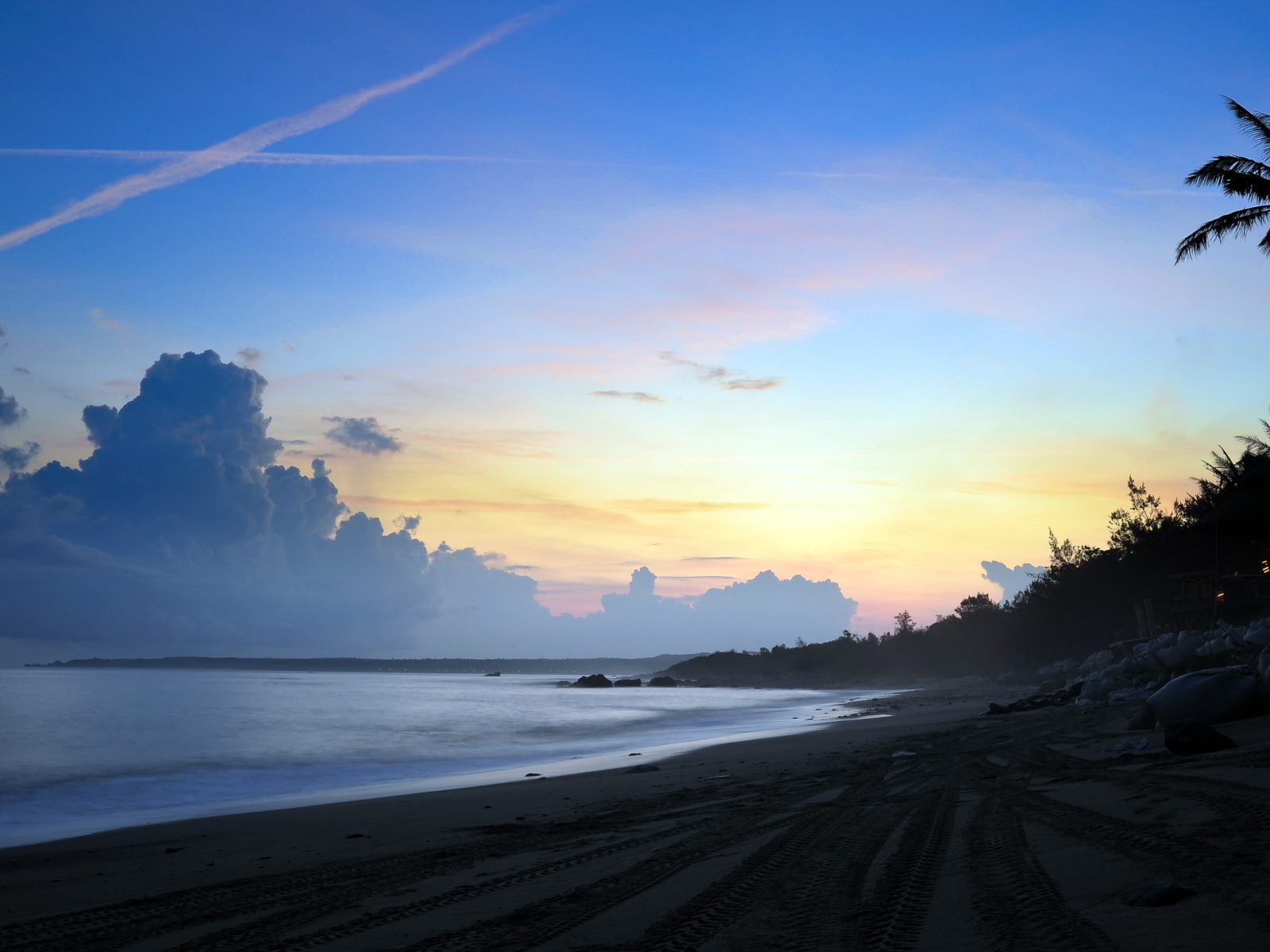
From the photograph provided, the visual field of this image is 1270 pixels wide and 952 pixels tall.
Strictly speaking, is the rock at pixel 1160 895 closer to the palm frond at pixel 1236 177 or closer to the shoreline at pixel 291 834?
the shoreline at pixel 291 834

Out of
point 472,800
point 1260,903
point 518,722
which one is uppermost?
point 1260,903

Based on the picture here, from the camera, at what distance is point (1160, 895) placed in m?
4.29

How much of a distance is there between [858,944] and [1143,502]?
72.2 meters

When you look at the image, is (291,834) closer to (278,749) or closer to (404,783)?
(404,783)

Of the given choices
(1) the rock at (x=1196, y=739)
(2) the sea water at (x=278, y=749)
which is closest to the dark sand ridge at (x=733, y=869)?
(1) the rock at (x=1196, y=739)

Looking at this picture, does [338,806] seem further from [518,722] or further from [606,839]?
[518,722]

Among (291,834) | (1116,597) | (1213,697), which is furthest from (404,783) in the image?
(1116,597)

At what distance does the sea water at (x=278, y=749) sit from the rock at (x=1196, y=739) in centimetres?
1239

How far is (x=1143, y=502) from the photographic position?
63.8 metres

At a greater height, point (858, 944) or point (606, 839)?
point (858, 944)

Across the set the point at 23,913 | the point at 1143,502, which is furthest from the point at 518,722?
the point at 1143,502

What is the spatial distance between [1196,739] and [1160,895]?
6.40 m

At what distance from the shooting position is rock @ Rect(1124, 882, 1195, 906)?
4277mm

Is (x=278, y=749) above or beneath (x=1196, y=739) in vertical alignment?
beneath
